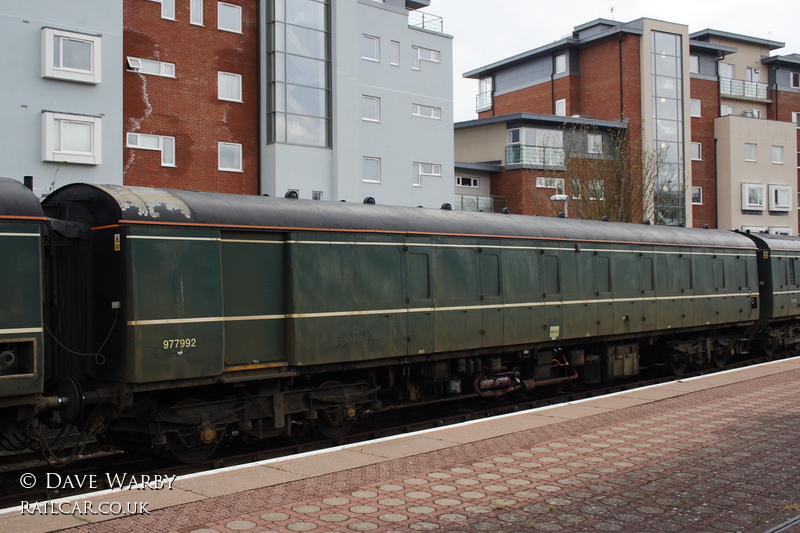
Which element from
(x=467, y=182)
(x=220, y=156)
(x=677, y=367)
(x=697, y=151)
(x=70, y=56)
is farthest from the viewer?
(x=697, y=151)

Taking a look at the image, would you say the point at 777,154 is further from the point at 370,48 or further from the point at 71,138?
the point at 71,138

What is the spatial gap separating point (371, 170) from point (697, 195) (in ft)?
88.8

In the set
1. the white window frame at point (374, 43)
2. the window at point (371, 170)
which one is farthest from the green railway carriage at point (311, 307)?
the white window frame at point (374, 43)

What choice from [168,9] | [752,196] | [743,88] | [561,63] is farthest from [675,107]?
[168,9]

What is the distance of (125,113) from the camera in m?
25.5

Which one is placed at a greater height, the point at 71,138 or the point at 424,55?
the point at 424,55

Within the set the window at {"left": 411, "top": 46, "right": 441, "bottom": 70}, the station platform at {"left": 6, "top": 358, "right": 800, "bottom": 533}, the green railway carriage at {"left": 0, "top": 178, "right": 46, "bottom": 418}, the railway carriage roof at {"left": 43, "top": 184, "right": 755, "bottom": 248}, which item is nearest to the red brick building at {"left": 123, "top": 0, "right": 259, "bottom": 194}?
the window at {"left": 411, "top": 46, "right": 441, "bottom": 70}

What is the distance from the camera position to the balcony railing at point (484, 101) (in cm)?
5544

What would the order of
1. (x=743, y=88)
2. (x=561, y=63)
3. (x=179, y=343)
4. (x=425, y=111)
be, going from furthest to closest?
(x=743, y=88), (x=561, y=63), (x=425, y=111), (x=179, y=343)

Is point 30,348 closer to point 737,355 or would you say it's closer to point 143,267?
point 143,267

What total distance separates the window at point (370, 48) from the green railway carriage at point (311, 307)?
18.8 meters

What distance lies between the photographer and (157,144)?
26.1m

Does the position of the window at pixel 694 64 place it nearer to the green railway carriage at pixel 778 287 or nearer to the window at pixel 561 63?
the window at pixel 561 63

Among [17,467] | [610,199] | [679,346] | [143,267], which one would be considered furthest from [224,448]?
[610,199]
